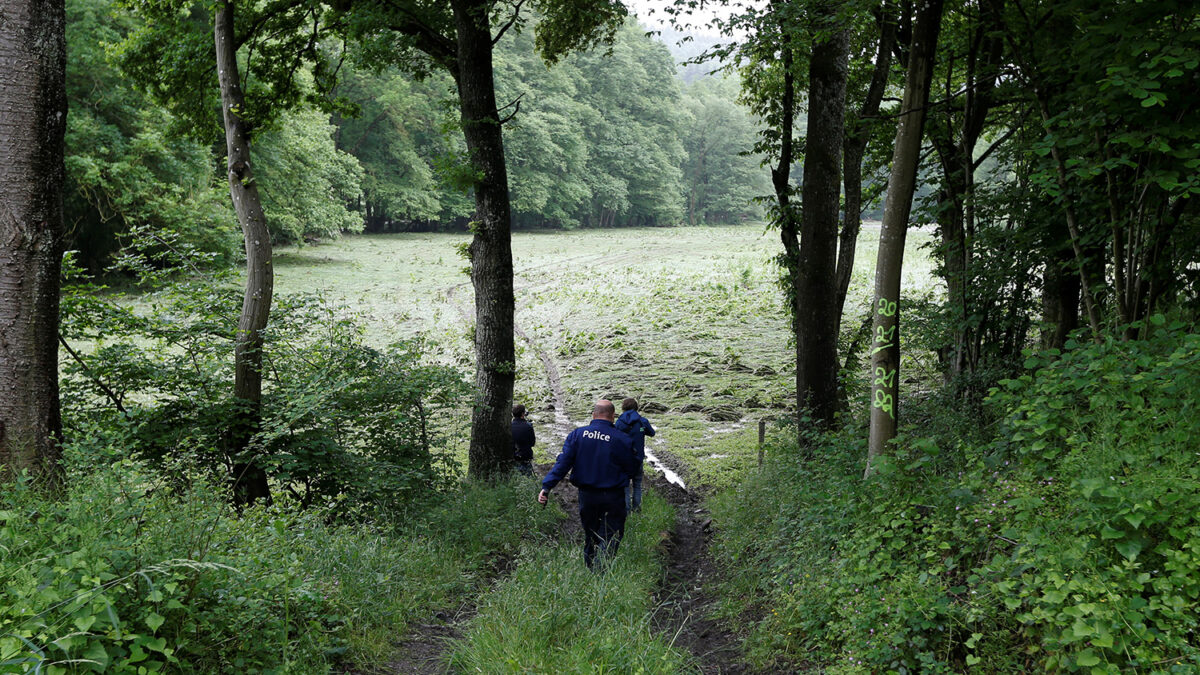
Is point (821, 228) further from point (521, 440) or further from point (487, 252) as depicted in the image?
point (521, 440)

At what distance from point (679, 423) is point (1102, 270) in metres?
10.0

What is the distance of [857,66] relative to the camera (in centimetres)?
1269

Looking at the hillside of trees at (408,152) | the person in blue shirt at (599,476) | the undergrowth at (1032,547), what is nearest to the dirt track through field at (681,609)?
the undergrowth at (1032,547)

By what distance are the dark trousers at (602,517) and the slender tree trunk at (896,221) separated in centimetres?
261

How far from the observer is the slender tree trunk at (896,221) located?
5145 mm

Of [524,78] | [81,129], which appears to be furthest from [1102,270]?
[524,78]

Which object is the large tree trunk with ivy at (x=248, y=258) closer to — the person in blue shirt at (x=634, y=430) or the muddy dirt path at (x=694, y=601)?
the person in blue shirt at (x=634, y=430)

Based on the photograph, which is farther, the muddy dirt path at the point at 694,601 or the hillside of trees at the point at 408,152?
the hillside of trees at the point at 408,152

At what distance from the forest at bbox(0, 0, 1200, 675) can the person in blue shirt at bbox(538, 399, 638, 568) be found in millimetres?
60

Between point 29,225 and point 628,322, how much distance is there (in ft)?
75.1

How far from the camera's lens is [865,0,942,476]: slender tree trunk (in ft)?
16.9

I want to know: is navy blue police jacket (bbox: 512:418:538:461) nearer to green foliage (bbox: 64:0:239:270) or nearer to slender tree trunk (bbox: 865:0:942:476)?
slender tree trunk (bbox: 865:0:942:476)

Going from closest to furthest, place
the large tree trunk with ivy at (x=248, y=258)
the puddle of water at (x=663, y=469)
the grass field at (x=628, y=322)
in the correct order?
1. the large tree trunk with ivy at (x=248, y=258)
2. the puddle of water at (x=663, y=469)
3. the grass field at (x=628, y=322)

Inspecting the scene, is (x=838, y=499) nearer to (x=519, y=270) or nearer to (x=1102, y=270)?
(x=1102, y=270)
